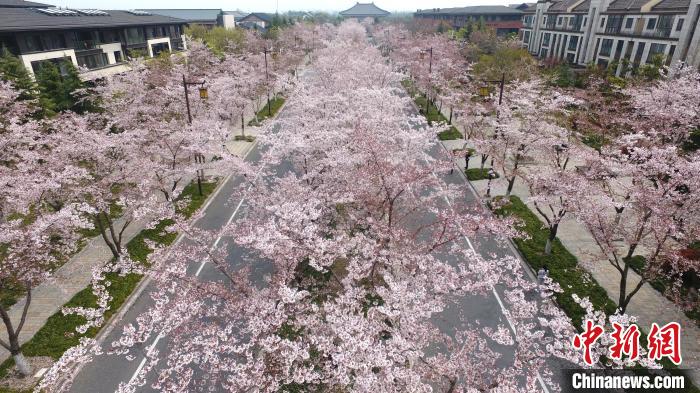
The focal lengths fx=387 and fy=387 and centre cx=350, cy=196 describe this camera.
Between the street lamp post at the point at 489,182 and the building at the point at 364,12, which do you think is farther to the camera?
the building at the point at 364,12

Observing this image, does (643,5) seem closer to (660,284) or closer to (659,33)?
(659,33)

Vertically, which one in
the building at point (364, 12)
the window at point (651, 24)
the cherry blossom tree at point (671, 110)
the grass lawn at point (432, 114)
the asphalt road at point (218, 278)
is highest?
the building at point (364, 12)

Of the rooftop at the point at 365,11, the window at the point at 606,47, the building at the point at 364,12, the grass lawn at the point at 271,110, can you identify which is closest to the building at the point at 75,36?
the grass lawn at the point at 271,110

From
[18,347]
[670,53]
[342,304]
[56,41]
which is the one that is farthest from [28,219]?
[670,53]

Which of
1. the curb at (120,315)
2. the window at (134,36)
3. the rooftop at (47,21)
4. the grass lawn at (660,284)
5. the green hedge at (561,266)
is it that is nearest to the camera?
the curb at (120,315)

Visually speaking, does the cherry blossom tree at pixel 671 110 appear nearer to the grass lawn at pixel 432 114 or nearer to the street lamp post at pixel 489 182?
the street lamp post at pixel 489 182

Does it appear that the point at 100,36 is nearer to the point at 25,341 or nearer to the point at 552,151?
the point at 25,341
